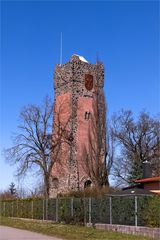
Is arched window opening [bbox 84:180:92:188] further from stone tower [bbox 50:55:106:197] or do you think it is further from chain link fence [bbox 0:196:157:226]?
chain link fence [bbox 0:196:157:226]

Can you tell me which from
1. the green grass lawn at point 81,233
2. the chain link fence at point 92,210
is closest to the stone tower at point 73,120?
the chain link fence at point 92,210

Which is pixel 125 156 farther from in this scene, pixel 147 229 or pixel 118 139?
pixel 147 229

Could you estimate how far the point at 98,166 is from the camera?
50156 mm

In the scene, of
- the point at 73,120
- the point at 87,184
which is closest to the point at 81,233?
the point at 87,184

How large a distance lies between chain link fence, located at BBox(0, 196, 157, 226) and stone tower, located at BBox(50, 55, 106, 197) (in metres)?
10.7

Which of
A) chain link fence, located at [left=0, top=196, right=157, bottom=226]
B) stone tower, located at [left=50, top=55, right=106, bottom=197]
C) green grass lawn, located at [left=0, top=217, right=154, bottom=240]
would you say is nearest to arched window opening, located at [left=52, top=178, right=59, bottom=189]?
stone tower, located at [left=50, top=55, right=106, bottom=197]

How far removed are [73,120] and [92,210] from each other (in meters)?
24.0

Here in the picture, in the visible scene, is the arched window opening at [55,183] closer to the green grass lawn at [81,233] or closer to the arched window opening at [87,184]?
the arched window opening at [87,184]

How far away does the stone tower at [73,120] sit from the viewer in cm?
4916

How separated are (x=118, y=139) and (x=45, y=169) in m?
16.1

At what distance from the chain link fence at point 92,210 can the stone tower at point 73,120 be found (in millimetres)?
10685

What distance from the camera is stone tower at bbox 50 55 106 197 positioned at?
4916 centimetres

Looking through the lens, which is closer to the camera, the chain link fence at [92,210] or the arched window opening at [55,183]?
the chain link fence at [92,210]

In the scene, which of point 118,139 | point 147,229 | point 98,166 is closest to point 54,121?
point 98,166
